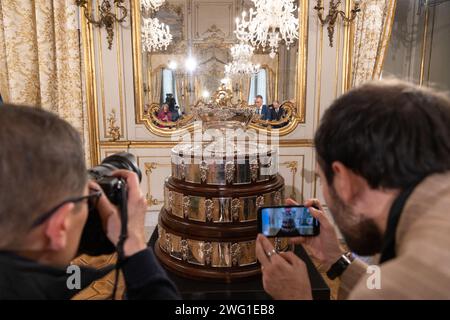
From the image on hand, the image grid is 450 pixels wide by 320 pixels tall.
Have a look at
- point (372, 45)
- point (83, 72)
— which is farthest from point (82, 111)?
point (372, 45)

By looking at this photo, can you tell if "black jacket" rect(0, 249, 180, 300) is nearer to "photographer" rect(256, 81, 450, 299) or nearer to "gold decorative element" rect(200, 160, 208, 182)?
"photographer" rect(256, 81, 450, 299)

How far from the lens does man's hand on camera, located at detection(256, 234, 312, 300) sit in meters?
0.98

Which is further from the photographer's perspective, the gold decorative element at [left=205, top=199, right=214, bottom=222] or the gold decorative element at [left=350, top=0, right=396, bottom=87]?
the gold decorative element at [left=350, top=0, right=396, bottom=87]

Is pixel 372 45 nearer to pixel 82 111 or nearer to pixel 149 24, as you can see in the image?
pixel 149 24

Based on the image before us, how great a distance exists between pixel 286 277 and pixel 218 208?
3.11ft

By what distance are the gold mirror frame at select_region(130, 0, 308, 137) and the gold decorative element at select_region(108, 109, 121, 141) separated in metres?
0.20

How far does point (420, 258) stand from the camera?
522 millimetres

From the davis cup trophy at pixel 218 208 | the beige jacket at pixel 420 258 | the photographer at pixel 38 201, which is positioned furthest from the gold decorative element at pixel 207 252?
the beige jacket at pixel 420 258

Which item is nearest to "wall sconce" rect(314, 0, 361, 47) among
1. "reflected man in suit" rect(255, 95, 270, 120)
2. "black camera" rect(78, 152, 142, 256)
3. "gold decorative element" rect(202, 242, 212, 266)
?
"reflected man in suit" rect(255, 95, 270, 120)

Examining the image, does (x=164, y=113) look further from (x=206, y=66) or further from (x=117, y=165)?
(x=117, y=165)

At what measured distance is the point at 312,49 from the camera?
3.15 metres

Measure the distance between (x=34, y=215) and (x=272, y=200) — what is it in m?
1.55

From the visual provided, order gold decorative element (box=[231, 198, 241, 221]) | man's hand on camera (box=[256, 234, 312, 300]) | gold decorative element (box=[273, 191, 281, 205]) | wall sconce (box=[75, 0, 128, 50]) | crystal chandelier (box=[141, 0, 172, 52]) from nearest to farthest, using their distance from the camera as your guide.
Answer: man's hand on camera (box=[256, 234, 312, 300]) → gold decorative element (box=[231, 198, 241, 221]) → gold decorative element (box=[273, 191, 281, 205]) → wall sconce (box=[75, 0, 128, 50]) → crystal chandelier (box=[141, 0, 172, 52])

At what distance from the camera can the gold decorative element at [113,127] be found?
318cm
